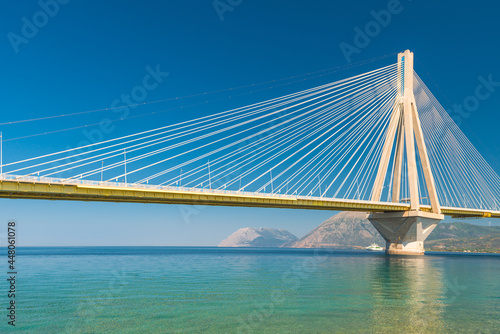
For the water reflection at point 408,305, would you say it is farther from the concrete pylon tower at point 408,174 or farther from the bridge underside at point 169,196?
the concrete pylon tower at point 408,174

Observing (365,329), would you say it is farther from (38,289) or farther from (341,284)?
(38,289)

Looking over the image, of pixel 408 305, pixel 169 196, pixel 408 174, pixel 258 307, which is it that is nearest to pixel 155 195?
pixel 169 196

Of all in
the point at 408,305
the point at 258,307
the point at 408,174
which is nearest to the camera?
the point at 258,307

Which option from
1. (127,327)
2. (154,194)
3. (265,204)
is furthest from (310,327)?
(265,204)

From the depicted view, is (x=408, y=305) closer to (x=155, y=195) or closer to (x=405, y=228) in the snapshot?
(x=155, y=195)

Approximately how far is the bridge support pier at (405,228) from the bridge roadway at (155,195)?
3.16 meters

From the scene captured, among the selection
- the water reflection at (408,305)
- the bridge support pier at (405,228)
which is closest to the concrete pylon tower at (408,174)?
the bridge support pier at (405,228)

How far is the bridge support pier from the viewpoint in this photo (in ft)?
209

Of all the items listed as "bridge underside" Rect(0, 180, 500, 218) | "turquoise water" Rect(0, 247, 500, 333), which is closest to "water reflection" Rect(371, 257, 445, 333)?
"turquoise water" Rect(0, 247, 500, 333)

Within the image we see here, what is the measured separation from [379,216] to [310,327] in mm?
53175

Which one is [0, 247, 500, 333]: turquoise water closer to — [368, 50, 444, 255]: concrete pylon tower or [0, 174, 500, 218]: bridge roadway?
[0, 174, 500, 218]: bridge roadway

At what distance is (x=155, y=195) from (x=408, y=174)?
37535 mm

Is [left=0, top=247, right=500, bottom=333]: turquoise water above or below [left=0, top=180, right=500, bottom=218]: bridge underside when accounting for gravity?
below

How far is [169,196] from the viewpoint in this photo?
42.8 metres
